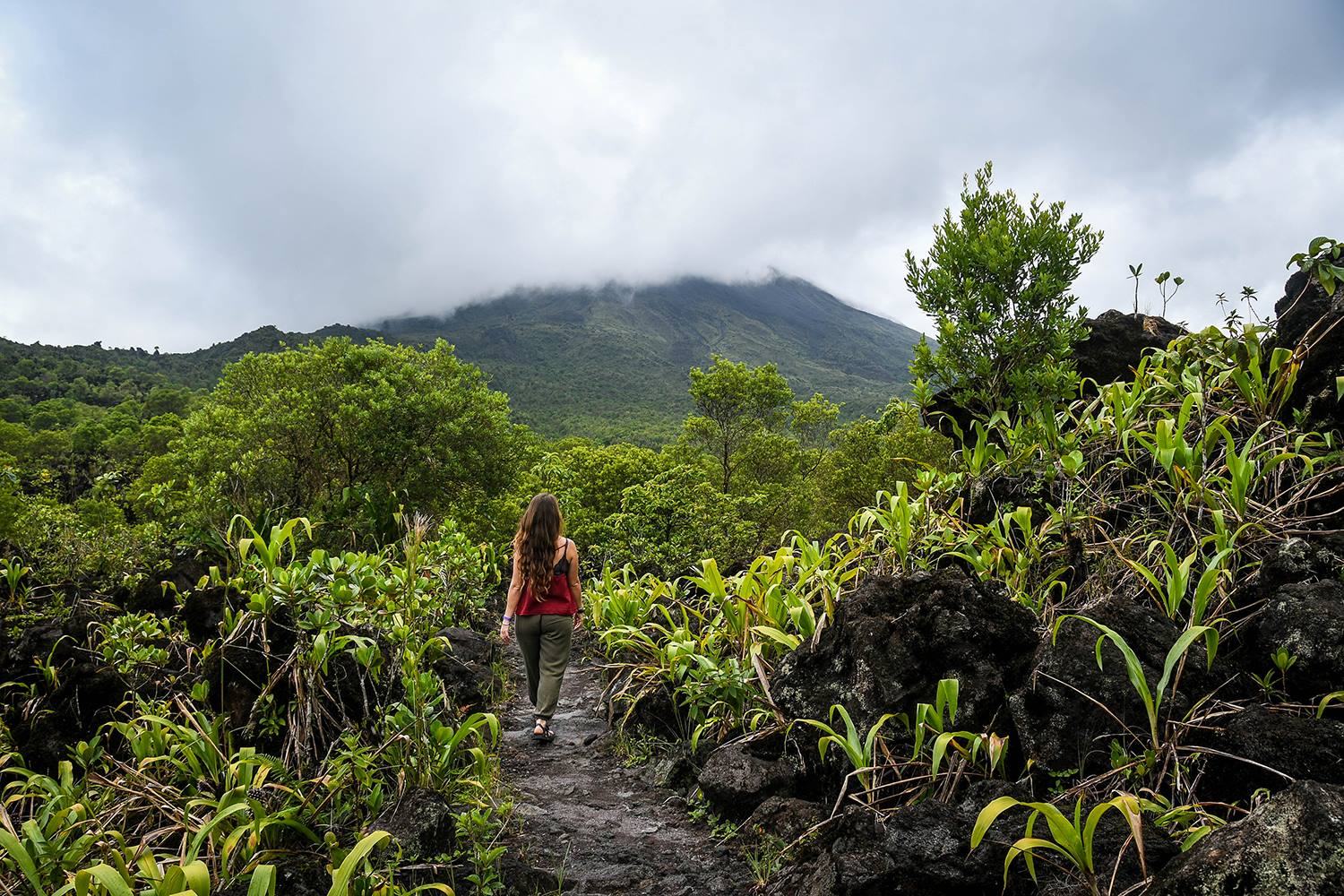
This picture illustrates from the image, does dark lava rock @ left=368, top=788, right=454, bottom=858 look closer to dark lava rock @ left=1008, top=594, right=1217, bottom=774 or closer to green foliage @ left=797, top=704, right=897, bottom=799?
green foliage @ left=797, top=704, right=897, bottom=799

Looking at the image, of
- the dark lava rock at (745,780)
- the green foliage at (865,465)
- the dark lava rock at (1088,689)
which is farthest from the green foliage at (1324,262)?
the green foliage at (865,465)

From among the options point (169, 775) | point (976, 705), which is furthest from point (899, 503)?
point (169, 775)

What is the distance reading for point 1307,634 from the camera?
8.18 feet

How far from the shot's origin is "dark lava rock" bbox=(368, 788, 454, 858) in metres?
2.53

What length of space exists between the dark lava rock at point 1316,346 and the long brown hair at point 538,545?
486 cm

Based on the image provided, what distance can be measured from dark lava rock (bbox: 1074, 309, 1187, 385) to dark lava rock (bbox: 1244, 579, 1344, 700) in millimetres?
4093

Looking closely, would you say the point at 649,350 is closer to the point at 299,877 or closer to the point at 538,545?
the point at 538,545

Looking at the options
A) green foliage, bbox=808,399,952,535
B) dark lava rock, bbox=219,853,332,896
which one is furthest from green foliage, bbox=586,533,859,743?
green foliage, bbox=808,399,952,535

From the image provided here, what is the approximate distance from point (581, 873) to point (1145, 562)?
3.39m

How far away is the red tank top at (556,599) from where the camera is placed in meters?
5.14

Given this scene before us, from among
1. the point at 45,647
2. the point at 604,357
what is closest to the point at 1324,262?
the point at 45,647

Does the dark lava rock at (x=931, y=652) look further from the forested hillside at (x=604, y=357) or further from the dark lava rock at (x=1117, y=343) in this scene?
the forested hillside at (x=604, y=357)

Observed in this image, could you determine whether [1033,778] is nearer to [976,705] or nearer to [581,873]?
[976,705]

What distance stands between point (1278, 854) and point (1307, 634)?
143 centimetres
